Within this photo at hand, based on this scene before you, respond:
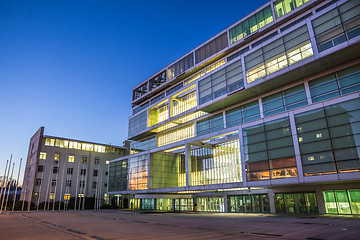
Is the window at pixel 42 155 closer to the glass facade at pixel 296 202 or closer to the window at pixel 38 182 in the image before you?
the window at pixel 38 182

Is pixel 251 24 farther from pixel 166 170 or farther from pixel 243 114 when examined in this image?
pixel 166 170

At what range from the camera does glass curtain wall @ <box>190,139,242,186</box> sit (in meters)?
39.8

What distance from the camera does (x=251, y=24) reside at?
4569 cm

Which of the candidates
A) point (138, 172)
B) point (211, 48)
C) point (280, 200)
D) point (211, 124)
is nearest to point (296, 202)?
point (280, 200)

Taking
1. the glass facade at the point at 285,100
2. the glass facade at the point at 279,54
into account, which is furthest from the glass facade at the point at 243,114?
the glass facade at the point at 279,54

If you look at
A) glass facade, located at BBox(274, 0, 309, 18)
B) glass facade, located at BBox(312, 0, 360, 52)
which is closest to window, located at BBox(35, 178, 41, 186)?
glass facade, located at BBox(274, 0, 309, 18)

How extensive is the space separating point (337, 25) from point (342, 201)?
21420mm

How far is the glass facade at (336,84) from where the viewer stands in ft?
101

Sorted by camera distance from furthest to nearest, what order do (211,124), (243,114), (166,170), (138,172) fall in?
(138,172) → (166,170) → (211,124) → (243,114)

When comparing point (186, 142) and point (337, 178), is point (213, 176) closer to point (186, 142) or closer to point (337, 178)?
point (186, 142)

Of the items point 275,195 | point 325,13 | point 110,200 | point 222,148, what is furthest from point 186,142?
point 110,200

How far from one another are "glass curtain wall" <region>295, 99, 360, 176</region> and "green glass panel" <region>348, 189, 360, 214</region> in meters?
6.65

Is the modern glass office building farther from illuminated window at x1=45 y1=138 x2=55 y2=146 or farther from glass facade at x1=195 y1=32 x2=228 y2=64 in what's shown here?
illuminated window at x1=45 y1=138 x2=55 y2=146

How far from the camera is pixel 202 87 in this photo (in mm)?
47875
